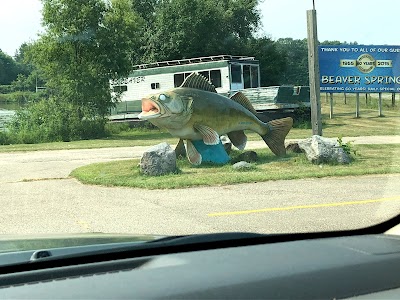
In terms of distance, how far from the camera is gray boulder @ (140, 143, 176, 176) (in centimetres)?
1062

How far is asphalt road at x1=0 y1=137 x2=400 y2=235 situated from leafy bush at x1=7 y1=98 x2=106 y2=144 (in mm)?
9642

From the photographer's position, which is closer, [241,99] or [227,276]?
[227,276]

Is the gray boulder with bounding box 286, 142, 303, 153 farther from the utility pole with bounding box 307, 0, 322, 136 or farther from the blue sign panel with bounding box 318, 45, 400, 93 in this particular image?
the blue sign panel with bounding box 318, 45, 400, 93

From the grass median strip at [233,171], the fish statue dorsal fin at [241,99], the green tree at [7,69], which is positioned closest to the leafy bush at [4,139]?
the grass median strip at [233,171]

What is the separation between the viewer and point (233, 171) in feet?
36.2

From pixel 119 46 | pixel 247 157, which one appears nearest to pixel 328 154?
pixel 247 157

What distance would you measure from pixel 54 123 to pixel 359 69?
11.2 meters

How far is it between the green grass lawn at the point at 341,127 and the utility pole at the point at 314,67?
352 centimetres

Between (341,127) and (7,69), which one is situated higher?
(7,69)

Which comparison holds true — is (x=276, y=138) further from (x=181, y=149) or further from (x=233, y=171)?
(x=233, y=171)

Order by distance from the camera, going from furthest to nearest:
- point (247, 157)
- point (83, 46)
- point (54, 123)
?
point (54, 123), point (83, 46), point (247, 157)

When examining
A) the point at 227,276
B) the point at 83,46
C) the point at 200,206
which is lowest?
the point at 200,206

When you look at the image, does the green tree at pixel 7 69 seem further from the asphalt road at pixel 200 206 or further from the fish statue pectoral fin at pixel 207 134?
the fish statue pectoral fin at pixel 207 134

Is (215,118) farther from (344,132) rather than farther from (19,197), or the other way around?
(344,132)
